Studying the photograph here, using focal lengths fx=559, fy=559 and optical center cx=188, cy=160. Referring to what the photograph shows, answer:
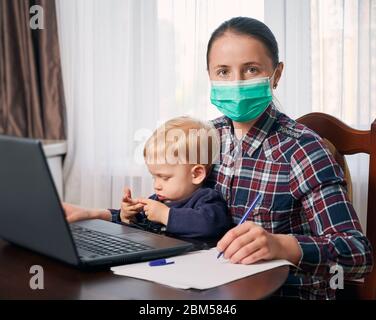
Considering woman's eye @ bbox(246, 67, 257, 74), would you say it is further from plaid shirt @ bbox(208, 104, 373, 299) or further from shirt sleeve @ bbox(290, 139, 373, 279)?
shirt sleeve @ bbox(290, 139, 373, 279)

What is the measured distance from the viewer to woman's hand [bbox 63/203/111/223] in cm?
125

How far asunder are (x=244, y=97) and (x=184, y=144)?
0.61 feet

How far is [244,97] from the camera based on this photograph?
136 cm

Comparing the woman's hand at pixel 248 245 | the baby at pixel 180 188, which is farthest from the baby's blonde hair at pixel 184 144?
the woman's hand at pixel 248 245

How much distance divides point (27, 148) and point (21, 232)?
27 centimetres

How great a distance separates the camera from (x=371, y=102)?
2.19 meters

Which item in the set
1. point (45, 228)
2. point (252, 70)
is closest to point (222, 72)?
point (252, 70)

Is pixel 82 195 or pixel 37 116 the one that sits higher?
pixel 37 116

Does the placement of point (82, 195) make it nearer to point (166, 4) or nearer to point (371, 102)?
point (166, 4)

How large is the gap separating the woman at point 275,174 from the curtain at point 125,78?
96 cm

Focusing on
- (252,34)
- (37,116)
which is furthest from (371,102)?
(37,116)

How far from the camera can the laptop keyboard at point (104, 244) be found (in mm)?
952

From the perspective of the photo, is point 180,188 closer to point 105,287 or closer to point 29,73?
point 105,287

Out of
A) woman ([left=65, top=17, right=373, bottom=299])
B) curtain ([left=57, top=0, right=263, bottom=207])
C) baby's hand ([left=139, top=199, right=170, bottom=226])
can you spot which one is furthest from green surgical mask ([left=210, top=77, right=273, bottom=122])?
curtain ([left=57, top=0, right=263, bottom=207])
